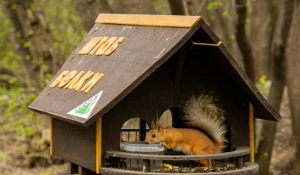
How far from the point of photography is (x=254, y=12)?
1412 cm

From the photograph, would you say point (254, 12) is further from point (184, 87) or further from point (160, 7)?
point (184, 87)

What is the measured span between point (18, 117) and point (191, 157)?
10096mm

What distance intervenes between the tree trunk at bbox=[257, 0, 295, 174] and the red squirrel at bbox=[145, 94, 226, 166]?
2950 mm

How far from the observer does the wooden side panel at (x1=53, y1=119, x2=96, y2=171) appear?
509cm

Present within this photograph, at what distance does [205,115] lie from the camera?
520 cm

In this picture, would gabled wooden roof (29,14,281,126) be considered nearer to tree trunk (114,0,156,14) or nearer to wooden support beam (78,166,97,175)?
wooden support beam (78,166,97,175)

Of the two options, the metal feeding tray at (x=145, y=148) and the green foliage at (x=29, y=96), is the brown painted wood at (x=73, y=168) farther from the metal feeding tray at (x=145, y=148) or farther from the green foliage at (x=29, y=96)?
the green foliage at (x=29, y=96)

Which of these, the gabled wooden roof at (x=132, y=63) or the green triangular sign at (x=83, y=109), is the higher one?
the gabled wooden roof at (x=132, y=63)

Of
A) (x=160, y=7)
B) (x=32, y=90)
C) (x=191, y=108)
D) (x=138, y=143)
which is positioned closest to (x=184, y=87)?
(x=191, y=108)

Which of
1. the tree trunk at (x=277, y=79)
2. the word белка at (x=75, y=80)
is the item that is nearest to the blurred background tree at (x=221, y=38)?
the tree trunk at (x=277, y=79)

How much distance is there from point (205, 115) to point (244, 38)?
332cm

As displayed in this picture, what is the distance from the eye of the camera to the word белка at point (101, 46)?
5.45 metres

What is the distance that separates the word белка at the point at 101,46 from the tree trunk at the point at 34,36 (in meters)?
6.79

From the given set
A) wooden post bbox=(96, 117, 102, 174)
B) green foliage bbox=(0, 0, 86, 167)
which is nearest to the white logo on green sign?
wooden post bbox=(96, 117, 102, 174)
